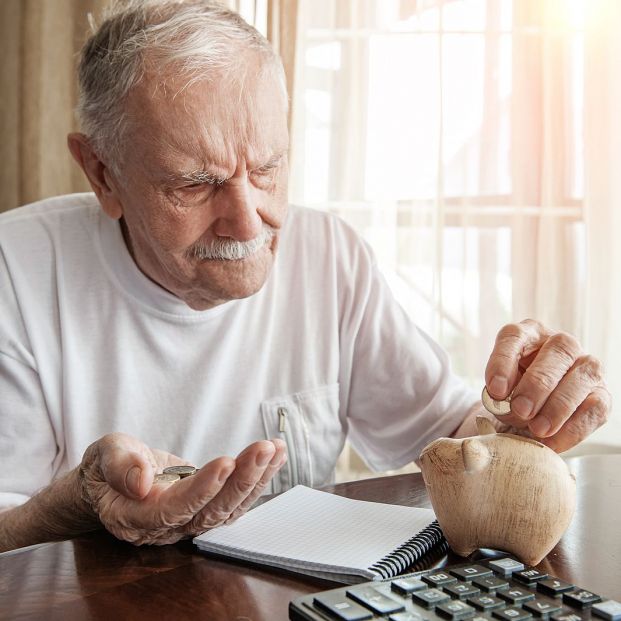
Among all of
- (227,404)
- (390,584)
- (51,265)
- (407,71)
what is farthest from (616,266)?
(390,584)

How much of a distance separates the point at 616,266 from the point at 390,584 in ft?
6.83

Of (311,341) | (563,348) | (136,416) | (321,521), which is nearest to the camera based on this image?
(321,521)

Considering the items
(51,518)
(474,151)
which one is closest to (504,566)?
(51,518)

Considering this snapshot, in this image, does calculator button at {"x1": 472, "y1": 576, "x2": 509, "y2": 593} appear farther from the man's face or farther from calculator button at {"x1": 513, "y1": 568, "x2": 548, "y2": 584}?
the man's face

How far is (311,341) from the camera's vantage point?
1.56 meters

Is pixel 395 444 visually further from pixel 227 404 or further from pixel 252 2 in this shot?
pixel 252 2

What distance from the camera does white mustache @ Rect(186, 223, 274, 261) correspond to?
130 cm

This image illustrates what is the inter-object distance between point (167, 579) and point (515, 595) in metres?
0.33

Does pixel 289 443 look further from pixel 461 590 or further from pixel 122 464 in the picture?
pixel 461 590

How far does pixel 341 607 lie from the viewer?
63 cm

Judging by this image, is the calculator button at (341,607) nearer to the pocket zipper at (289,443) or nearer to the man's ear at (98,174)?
the pocket zipper at (289,443)

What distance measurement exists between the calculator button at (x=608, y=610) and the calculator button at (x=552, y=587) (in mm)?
32

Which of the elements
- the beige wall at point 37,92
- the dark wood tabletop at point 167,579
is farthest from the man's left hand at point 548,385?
the beige wall at point 37,92

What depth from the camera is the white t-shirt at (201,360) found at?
1398 millimetres
